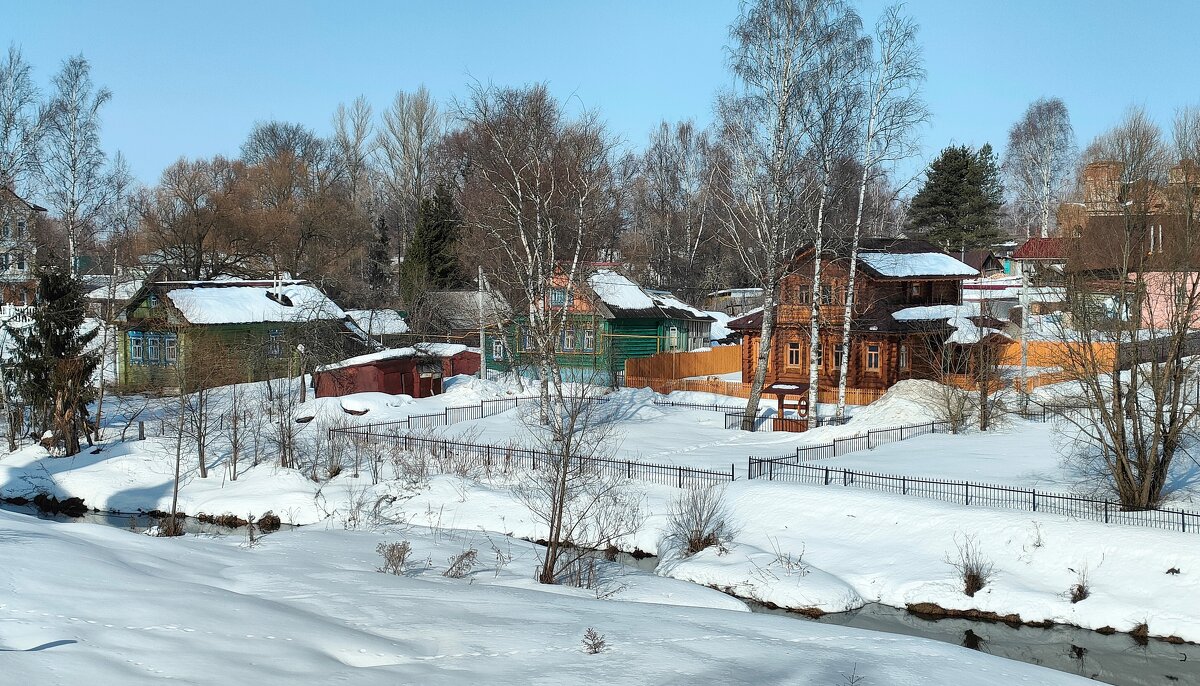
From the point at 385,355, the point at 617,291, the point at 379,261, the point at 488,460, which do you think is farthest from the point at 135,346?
the point at 379,261

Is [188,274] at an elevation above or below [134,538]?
above

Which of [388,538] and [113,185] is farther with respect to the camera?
[113,185]

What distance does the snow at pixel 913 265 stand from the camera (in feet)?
133

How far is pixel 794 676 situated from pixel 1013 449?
727 inches

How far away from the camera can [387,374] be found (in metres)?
38.2

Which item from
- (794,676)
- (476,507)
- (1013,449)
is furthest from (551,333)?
(794,676)

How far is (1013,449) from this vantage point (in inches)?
1113

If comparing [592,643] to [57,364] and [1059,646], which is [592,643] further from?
[57,364]

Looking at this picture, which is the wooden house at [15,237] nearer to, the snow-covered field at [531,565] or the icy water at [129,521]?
the snow-covered field at [531,565]

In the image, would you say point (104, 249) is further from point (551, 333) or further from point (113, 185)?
point (551, 333)

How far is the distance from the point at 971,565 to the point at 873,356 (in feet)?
71.3

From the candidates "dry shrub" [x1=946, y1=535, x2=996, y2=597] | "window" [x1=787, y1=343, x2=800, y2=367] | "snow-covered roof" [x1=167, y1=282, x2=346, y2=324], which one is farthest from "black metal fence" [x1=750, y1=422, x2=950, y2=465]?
"snow-covered roof" [x1=167, y1=282, x2=346, y2=324]

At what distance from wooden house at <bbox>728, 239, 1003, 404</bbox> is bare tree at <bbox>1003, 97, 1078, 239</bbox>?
38.2 metres

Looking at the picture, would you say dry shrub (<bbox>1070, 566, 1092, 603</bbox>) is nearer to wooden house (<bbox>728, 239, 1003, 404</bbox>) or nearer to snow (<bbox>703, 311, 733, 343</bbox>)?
wooden house (<bbox>728, 239, 1003, 404</bbox>)
